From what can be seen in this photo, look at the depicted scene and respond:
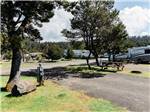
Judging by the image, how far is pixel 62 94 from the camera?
60.3ft

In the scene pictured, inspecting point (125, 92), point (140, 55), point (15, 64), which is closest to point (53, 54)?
point (140, 55)

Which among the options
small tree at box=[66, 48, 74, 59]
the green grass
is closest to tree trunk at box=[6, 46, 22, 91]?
the green grass

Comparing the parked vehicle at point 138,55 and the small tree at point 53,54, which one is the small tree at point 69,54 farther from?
the parked vehicle at point 138,55

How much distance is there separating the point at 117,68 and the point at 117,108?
2082 cm

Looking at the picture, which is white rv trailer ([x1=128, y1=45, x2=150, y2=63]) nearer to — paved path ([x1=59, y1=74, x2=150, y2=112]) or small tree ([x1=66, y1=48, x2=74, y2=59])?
paved path ([x1=59, y1=74, x2=150, y2=112])

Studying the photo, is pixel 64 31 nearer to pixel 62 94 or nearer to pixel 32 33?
pixel 32 33

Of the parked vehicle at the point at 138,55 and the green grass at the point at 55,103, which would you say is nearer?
the green grass at the point at 55,103

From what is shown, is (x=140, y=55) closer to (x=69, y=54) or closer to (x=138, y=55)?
(x=138, y=55)

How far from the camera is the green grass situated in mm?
14812

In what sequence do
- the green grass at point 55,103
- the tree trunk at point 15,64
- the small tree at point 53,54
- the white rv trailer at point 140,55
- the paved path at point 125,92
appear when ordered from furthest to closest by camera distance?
the small tree at point 53,54, the white rv trailer at point 140,55, the tree trunk at point 15,64, the paved path at point 125,92, the green grass at point 55,103

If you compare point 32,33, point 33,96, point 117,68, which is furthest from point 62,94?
point 117,68

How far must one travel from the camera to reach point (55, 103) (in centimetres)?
1599

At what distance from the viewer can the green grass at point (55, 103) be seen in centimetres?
1481

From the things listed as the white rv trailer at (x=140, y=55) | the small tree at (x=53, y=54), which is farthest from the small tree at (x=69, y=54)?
the white rv trailer at (x=140, y=55)
